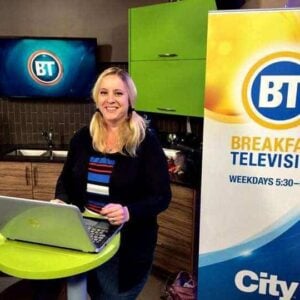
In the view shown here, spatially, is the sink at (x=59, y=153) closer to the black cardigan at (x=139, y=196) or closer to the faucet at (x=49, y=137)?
the faucet at (x=49, y=137)

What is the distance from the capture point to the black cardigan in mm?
1399

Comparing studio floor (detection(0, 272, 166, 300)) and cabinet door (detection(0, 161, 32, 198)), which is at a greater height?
cabinet door (detection(0, 161, 32, 198))

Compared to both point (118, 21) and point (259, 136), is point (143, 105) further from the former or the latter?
point (259, 136)

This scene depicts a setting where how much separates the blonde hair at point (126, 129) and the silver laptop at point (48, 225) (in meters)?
0.41

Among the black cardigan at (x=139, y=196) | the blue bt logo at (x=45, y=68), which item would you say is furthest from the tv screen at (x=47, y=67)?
the black cardigan at (x=139, y=196)

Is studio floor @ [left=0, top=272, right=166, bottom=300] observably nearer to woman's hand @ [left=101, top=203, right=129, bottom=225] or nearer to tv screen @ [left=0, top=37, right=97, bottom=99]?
woman's hand @ [left=101, top=203, right=129, bottom=225]

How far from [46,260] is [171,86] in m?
1.83

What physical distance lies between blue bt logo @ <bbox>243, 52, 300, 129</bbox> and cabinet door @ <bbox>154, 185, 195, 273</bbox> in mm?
859

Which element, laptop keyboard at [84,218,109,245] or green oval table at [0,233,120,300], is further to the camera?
laptop keyboard at [84,218,109,245]

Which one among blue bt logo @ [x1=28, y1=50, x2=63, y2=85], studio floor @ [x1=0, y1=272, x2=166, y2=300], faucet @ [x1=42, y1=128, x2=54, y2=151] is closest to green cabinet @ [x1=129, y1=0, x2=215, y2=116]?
blue bt logo @ [x1=28, y1=50, x2=63, y2=85]

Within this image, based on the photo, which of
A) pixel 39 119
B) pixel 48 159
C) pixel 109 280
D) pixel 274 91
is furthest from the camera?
pixel 39 119

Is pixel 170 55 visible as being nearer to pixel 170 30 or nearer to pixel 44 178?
pixel 170 30

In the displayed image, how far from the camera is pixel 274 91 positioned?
64.6 inches

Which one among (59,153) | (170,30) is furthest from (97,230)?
(59,153)
